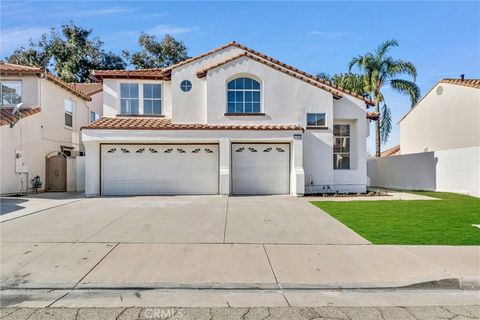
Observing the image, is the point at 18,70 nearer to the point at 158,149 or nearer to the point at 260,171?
the point at 158,149

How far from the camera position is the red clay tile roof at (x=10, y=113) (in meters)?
13.5

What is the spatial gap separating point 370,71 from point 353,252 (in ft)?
62.5

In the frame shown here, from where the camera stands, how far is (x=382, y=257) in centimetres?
564

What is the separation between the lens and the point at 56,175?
16453 mm

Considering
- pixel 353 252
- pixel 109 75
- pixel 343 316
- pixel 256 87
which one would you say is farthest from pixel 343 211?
pixel 109 75

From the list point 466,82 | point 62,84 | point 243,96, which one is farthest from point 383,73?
point 62,84

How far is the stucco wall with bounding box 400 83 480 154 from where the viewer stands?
18156 mm

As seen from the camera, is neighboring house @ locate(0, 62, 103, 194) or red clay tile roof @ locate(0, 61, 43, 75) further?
red clay tile roof @ locate(0, 61, 43, 75)

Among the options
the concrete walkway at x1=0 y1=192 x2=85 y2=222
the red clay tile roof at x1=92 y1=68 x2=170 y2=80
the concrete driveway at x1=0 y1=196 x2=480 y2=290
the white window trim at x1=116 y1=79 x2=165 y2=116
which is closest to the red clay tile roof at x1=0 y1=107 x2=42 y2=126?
the red clay tile roof at x1=92 y1=68 x2=170 y2=80

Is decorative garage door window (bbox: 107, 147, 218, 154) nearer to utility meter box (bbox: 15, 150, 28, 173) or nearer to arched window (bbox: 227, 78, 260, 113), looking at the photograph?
arched window (bbox: 227, 78, 260, 113)

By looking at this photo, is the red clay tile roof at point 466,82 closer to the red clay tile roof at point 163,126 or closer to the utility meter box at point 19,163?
the red clay tile roof at point 163,126

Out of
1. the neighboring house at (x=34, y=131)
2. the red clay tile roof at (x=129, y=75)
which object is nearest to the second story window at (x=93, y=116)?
the neighboring house at (x=34, y=131)

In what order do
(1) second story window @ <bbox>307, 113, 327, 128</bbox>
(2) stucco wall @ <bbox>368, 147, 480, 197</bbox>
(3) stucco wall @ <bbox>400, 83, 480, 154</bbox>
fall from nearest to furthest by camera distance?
1. (2) stucco wall @ <bbox>368, 147, 480, 197</bbox>
2. (1) second story window @ <bbox>307, 113, 327, 128</bbox>
3. (3) stucco wall @ <bbox>400, 83, 480, 154</bbox>

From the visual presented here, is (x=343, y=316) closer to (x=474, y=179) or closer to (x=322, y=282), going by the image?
(x=322, y=282)
